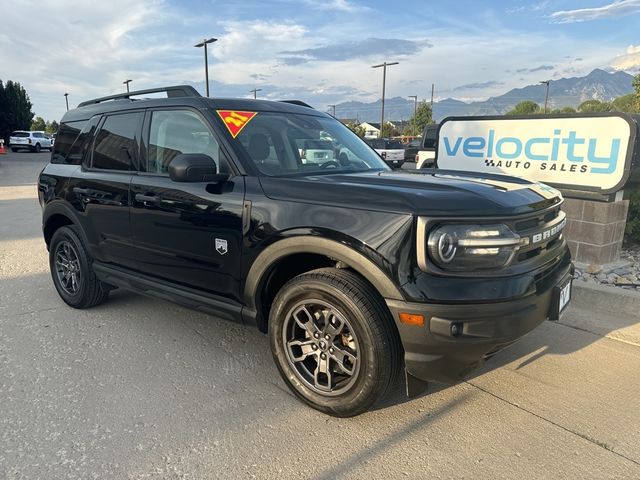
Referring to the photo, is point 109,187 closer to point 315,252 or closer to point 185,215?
point 185,215

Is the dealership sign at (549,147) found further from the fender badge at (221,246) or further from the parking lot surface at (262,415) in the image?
the fender badge at (221,246)

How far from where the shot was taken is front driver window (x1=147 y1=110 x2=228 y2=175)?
3.29 m

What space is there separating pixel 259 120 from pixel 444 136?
420 centimetres

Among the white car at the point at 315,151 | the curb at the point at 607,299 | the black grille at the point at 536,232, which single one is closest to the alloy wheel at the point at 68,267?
the white car at the point at 315,151

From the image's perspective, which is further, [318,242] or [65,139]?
[65,139]

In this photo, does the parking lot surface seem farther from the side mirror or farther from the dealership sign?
the dealership sign

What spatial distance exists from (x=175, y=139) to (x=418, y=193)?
6.39ft

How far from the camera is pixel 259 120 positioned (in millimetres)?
3445

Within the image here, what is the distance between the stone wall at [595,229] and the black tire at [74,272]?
5025mm

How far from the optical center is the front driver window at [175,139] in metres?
3.29

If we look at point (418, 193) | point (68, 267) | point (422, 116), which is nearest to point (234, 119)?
point (418, 193)

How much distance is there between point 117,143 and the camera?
13.1 feet

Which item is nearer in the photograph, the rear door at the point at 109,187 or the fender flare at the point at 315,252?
the fender flare at the point at 315,252

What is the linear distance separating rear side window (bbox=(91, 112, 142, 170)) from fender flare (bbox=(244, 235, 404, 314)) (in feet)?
5.22
